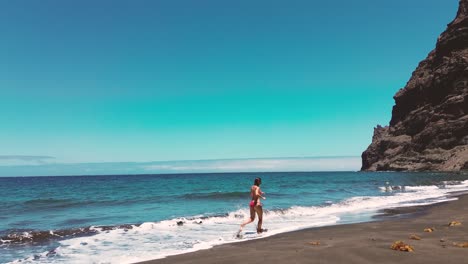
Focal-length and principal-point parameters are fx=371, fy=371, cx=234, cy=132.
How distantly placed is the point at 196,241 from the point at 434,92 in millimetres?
130363

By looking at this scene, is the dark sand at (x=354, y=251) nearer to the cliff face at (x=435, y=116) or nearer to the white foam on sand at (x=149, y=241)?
the white foam on sand at (x=149, y=241)

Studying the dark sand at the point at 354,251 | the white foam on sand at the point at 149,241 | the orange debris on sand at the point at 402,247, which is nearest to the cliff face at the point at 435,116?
the white foam on sand at the point at 149,241

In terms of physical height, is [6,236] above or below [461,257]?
below

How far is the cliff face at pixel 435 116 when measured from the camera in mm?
107062

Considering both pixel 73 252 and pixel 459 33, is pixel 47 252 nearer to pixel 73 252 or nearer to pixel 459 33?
pixel 73 252

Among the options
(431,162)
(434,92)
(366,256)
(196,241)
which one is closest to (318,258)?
(366,256)

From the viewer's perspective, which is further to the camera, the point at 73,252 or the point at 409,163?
the point at 409,163

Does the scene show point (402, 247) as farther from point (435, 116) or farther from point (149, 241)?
point (435, 116)

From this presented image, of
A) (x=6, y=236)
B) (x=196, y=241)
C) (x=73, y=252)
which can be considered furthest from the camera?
(x=6, y=236)

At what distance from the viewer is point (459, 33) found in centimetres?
11938

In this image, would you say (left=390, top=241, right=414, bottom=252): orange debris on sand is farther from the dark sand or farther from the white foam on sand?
the white foam on sand

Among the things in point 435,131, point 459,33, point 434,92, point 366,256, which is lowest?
point 366,256

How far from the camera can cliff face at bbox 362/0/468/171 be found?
107062 millimetres

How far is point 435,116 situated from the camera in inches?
4587
